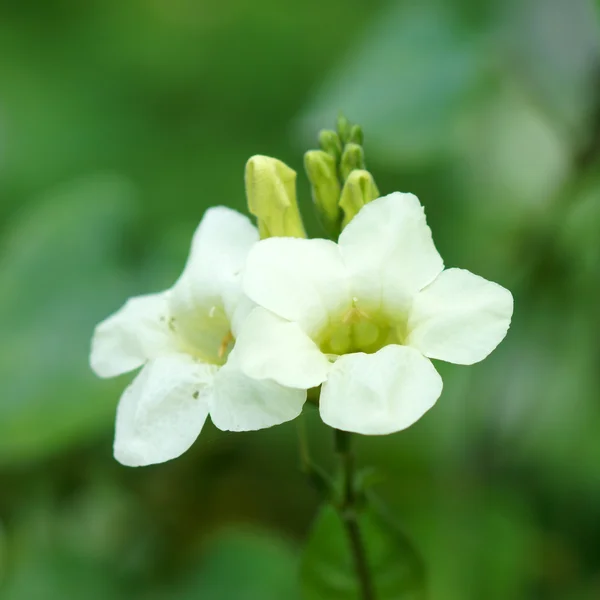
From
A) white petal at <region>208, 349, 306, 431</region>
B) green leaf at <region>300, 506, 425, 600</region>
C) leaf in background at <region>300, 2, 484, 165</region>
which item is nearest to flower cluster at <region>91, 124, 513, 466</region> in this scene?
white petal at <region>208, 349, 306, 431</region>

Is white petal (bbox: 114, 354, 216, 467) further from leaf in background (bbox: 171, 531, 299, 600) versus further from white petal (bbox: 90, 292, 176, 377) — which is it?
leaf in background (bbox: 171, 531, 299, 600)

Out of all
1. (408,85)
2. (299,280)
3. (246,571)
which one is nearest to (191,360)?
(299,280)

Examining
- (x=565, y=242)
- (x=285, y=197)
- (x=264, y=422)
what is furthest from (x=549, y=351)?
(x=264, y=422)

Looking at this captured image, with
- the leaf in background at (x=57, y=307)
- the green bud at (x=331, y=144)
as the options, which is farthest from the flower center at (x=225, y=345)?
the leaf in background at (x=57, y=307)

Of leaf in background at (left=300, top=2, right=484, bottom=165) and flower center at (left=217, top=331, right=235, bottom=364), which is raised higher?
leaf in background at (left=300, top=2, right=484, bottom=165)

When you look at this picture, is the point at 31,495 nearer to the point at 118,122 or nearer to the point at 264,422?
the point at 264,422

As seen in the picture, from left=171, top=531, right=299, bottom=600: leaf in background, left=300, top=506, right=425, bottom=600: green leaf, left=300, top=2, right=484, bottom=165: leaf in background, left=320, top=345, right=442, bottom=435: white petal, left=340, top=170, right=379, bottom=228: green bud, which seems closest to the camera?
left=320, top=345, right=442, bottom=435: white petal

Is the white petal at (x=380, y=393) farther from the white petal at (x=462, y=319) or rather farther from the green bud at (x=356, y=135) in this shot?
the green bud at (x=356, y=135)
